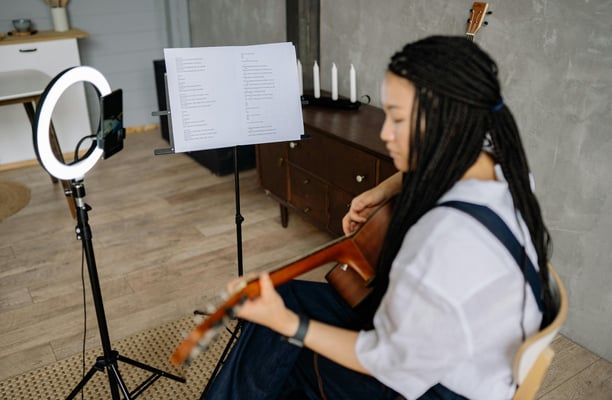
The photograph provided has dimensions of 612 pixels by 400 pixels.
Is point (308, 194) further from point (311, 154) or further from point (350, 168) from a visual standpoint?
point (350, 168)

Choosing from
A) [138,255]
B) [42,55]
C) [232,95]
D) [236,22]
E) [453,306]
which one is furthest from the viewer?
[236,22]

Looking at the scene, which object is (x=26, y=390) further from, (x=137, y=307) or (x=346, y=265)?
(x=346, y=265)

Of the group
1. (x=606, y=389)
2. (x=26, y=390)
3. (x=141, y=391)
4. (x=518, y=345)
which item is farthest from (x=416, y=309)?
(x=26, y=390)

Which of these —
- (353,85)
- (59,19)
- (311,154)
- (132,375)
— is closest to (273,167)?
(311,154)

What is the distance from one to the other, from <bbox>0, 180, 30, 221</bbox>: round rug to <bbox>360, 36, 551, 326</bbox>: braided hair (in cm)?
276

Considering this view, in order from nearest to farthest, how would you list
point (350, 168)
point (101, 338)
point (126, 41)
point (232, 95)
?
point (101, 338)
point (232, 95)
point (350, 168)
point (126, 41)

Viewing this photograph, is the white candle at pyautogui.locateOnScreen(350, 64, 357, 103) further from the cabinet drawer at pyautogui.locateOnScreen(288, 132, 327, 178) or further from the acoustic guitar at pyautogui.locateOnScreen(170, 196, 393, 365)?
the acoustic guitar at pyautogui.locateOnScreen(170, 196, 393, 365)

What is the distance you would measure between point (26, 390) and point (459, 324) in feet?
5.25

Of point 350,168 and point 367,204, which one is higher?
point 367,204

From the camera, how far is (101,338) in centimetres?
166

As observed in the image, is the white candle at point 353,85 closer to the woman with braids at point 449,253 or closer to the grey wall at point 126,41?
Result: the woman with braids at point 449,253

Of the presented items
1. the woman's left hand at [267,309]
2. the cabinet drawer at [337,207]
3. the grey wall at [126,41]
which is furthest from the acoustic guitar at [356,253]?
the grey wall at [126,41]

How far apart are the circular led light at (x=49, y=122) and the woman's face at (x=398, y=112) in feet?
2.50

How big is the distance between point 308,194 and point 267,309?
5.51 ft
